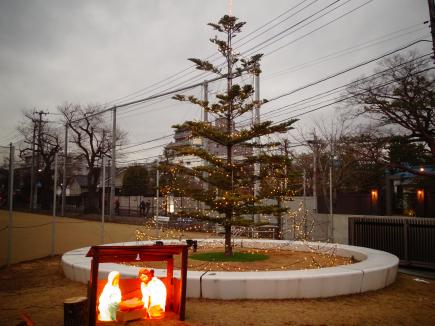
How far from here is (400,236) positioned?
10516 mm

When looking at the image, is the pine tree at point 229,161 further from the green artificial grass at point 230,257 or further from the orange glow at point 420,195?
the orange glow at point 420,195

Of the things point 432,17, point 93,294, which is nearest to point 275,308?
point 93,294

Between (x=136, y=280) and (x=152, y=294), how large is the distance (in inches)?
18.3

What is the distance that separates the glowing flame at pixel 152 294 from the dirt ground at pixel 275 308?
16cm

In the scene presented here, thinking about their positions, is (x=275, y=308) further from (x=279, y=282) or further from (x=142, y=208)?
(x=142, y=208)

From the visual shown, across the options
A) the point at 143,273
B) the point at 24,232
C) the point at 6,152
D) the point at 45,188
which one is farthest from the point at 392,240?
the point at 45,188

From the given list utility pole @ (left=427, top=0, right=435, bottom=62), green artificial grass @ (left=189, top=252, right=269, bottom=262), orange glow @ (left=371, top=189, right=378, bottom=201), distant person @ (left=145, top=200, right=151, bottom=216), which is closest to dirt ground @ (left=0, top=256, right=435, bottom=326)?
green artificial grass @ (left=189, top=252, right=269, bottom=262)

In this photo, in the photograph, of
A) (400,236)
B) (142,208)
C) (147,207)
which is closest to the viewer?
(400,236)

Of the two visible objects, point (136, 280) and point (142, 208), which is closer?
point (136, 280)

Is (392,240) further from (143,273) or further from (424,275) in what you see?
(143,273)

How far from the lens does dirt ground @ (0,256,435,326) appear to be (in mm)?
5664

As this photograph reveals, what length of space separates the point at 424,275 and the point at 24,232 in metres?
15.5

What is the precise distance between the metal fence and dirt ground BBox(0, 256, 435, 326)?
6.35 feet

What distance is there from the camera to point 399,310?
249 inches
